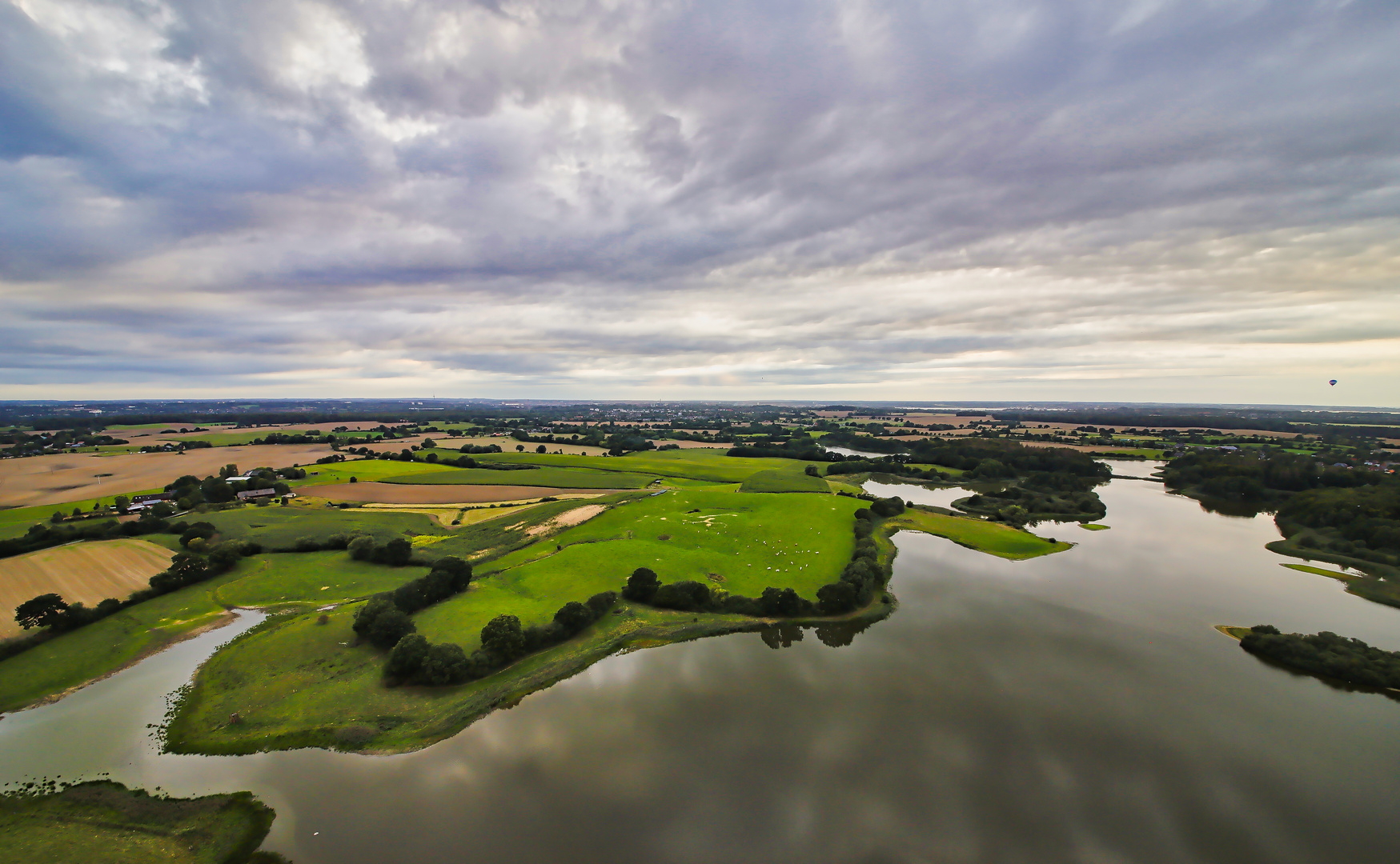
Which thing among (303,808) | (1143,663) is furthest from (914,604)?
(303,808)

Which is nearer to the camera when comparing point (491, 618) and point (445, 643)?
point (445, 643)

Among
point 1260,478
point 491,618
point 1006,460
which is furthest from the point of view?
point 1006,460

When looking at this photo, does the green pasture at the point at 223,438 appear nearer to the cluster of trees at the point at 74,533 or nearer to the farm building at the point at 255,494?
the farm building at the point at 255,494

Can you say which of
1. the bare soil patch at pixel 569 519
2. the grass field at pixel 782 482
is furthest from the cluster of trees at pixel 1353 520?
the bare soil patch at pixel 569 519

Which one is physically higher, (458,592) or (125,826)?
(458,592)

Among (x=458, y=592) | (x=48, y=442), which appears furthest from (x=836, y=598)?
(x=48, y=442)

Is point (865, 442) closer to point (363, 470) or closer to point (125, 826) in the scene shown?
point (363, 470)

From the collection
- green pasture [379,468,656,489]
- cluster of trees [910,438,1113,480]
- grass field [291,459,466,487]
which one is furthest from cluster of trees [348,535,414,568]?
cluster of trees [910,438,1113,480]
